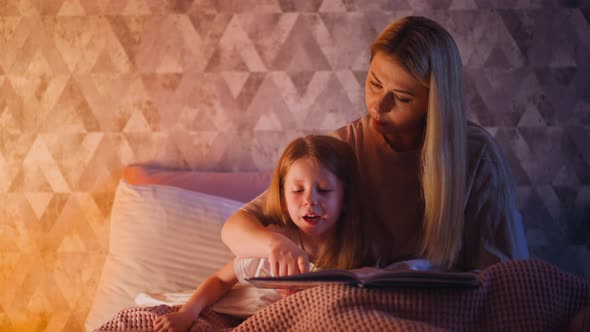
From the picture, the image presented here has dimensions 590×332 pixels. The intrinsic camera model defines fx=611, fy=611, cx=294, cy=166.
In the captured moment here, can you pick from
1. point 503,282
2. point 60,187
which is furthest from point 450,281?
point 60,187

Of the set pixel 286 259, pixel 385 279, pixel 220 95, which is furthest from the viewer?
pixel 220 95

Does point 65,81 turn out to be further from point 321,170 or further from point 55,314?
point 321,170

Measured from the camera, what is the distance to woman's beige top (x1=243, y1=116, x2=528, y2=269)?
1535 mm

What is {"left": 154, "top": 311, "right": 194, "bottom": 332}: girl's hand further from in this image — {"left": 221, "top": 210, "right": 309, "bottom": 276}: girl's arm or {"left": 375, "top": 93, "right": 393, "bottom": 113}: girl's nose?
{"left": 375, "top": 93, "right": 393, "bottom": 113}: girl's nose

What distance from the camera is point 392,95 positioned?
1.50 m

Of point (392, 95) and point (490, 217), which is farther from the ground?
point (392, 95)

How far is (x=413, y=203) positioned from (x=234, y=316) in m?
0.56

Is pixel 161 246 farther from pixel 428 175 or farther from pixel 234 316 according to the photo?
pixel 428 175

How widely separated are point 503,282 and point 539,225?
4.70ft

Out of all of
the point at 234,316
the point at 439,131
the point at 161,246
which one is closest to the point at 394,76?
the point at 439,131

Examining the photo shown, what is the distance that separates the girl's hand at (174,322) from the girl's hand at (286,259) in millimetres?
243

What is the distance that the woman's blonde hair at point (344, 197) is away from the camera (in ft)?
5.08

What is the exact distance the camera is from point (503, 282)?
1.10 m

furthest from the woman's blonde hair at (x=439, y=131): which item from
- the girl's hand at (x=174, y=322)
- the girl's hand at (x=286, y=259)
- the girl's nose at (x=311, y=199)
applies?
the girl's hand at (x=174, y=322)
